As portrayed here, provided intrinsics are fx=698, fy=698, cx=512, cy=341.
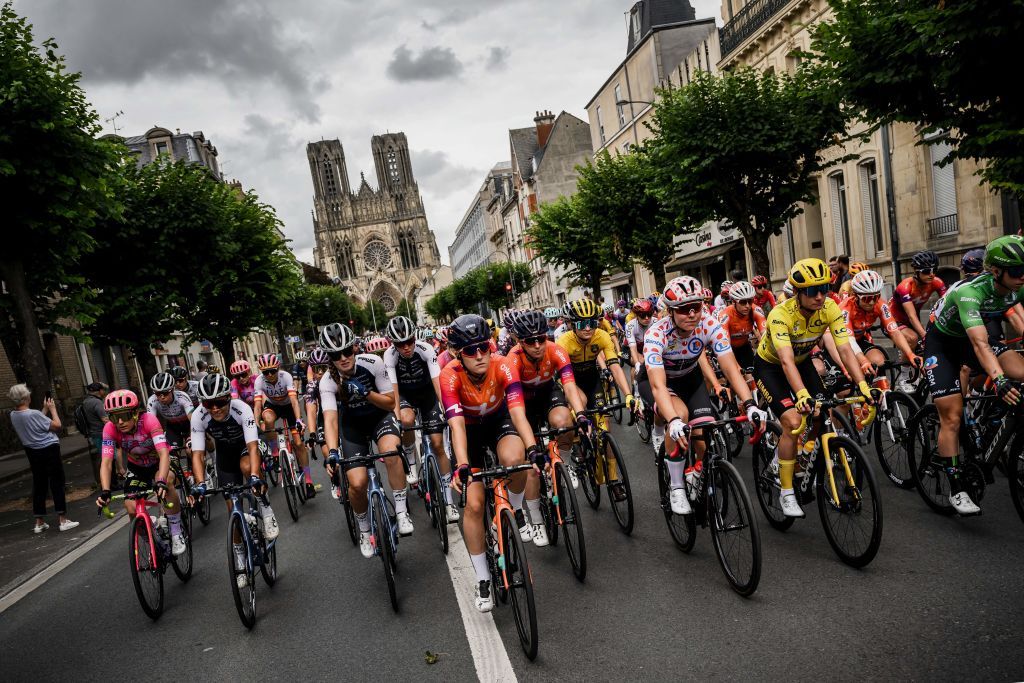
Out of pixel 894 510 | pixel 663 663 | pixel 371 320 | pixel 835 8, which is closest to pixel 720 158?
pixel 835 8

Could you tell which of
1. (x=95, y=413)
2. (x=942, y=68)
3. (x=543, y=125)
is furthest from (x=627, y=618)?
(x=543, y=125)

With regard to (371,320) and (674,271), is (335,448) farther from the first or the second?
(371,320)

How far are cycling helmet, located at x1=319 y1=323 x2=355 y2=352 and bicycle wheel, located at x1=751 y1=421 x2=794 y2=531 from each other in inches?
136

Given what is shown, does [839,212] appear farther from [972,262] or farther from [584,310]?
[584,310]

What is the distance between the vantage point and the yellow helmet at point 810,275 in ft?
16.0

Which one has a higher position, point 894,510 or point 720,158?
point 720,158

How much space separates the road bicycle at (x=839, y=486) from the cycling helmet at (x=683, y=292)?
1.10 metres

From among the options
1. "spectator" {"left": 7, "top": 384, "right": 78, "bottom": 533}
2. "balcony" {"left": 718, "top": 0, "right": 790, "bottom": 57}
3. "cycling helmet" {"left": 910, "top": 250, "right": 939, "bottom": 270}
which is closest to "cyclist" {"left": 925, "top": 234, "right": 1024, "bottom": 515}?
"cycling helmet" {"left": 910, "top": 250, "right": 939, "bottom": 270}

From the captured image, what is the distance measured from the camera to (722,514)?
452 centimetres

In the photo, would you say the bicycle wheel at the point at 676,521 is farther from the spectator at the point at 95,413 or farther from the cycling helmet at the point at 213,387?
the spectator at the point at 95,413

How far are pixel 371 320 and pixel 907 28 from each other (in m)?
116

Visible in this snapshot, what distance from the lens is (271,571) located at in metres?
5.89

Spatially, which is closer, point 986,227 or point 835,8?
point 835,8

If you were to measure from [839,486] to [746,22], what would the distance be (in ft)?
85.6
